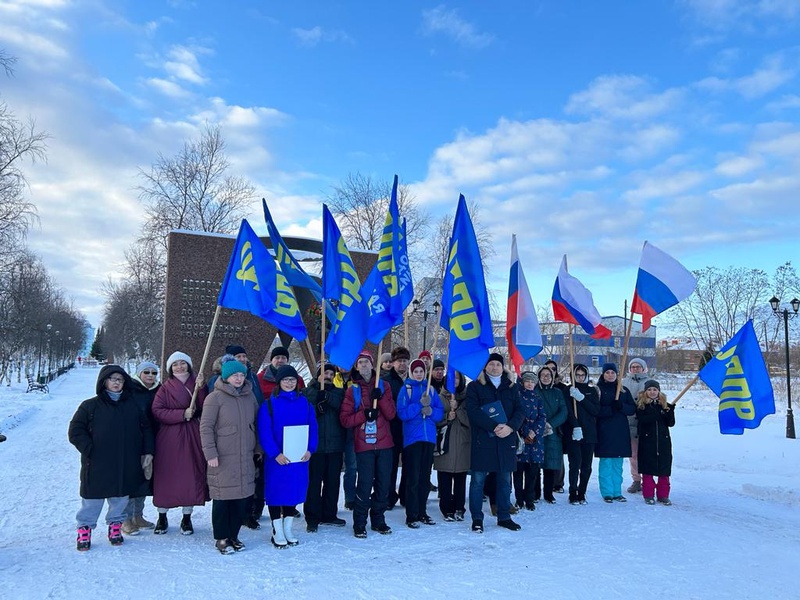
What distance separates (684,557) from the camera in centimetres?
549

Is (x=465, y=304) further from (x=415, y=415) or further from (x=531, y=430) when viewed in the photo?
(x=531, y=430)

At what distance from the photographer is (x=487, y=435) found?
250 inches

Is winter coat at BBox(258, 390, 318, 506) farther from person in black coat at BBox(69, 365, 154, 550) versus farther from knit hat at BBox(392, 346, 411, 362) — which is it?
knit hat at BBox(392, 346, 411, 362)

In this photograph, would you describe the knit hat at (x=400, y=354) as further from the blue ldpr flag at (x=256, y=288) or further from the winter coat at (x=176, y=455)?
the winter coat at (x=176, y=455)

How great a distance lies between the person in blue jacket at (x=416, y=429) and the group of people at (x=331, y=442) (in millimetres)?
16

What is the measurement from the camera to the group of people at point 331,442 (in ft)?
17.7

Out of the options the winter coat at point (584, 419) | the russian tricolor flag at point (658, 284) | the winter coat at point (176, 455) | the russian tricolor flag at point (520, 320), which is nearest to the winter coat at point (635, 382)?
the winter coat at point (584, 419)

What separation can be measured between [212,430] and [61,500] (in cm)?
365

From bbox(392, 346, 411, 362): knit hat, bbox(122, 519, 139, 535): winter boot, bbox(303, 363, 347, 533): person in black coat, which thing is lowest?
bbox(122, 519, 139, 535): winter boot

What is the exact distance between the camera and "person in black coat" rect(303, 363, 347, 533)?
614cm

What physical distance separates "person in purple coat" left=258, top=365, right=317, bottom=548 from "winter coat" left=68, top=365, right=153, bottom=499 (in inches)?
45.9

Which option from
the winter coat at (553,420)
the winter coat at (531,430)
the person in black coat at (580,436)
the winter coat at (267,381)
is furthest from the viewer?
the person in black coat at (580,436)

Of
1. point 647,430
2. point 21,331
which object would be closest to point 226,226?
point 21,331

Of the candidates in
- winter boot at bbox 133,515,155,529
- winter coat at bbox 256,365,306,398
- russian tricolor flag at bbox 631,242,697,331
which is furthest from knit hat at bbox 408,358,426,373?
russian tricolor flag at bbox 631,242,697,331
